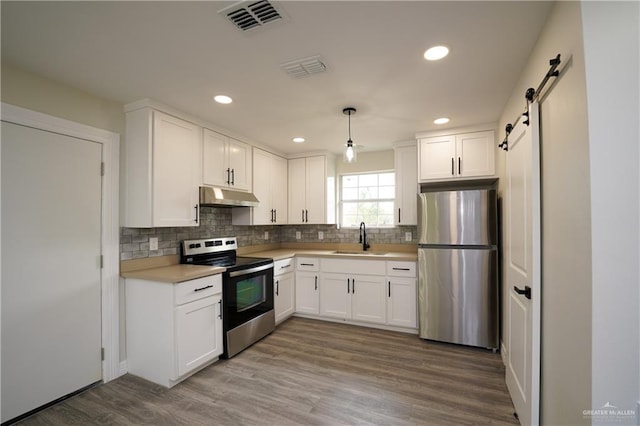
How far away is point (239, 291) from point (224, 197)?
101 cm

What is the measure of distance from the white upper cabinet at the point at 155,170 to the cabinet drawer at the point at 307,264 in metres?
1.70

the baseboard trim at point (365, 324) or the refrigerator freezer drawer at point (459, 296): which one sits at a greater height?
the refrigerator freezer drawer at point (459, 296)

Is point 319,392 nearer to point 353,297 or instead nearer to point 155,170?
point 353,297

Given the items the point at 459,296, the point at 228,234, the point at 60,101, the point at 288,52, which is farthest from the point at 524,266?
the point at 60,101

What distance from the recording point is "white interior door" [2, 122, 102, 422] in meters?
1.96

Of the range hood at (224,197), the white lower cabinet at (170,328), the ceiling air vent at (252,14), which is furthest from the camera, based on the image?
the range hood at (224,197)

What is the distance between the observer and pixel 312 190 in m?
4.41

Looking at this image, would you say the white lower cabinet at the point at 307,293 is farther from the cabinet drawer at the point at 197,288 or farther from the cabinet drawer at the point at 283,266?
the cabinet drawer at the point at 197,288

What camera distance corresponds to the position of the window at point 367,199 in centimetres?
440

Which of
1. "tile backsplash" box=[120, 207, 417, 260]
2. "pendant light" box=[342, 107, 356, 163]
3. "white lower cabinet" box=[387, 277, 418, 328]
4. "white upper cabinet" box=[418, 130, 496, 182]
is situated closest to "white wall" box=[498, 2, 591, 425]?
"pendant light" box=[342, 107, 356, 163]

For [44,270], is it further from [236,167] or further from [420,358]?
[420,358]

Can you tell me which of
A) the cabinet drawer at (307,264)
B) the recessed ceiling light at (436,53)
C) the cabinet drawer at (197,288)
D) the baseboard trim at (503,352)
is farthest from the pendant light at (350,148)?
the baseboard trim at (503,352)

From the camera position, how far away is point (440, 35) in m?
1.66

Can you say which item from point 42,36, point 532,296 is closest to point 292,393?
point 532,296
